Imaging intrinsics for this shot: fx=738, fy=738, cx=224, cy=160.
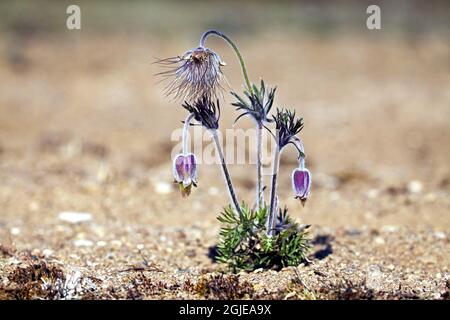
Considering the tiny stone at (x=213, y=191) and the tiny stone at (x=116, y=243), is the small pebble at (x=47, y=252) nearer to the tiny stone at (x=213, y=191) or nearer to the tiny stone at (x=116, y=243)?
the tiny stone at (x=116, y=243)

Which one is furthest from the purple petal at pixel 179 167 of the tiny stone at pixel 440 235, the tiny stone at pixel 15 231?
the tiny stone at pixel 440 235

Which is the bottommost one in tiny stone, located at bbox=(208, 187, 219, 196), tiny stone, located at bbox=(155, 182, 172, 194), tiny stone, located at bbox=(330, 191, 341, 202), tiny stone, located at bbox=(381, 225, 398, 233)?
tiny stone, located at bbox=(381, 225, 398, 233)

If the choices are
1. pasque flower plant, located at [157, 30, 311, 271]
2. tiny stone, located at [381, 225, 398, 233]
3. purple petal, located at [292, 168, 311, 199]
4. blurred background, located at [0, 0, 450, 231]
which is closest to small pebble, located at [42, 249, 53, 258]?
blurred background, located at [0, 0, 450, 231]

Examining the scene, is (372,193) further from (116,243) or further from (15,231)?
(15,231)

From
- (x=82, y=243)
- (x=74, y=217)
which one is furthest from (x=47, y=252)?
(x=74, y=217)

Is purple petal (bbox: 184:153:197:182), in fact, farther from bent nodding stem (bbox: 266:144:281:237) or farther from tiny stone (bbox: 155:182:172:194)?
tiny stone (bbox: 155:182:172:194)
